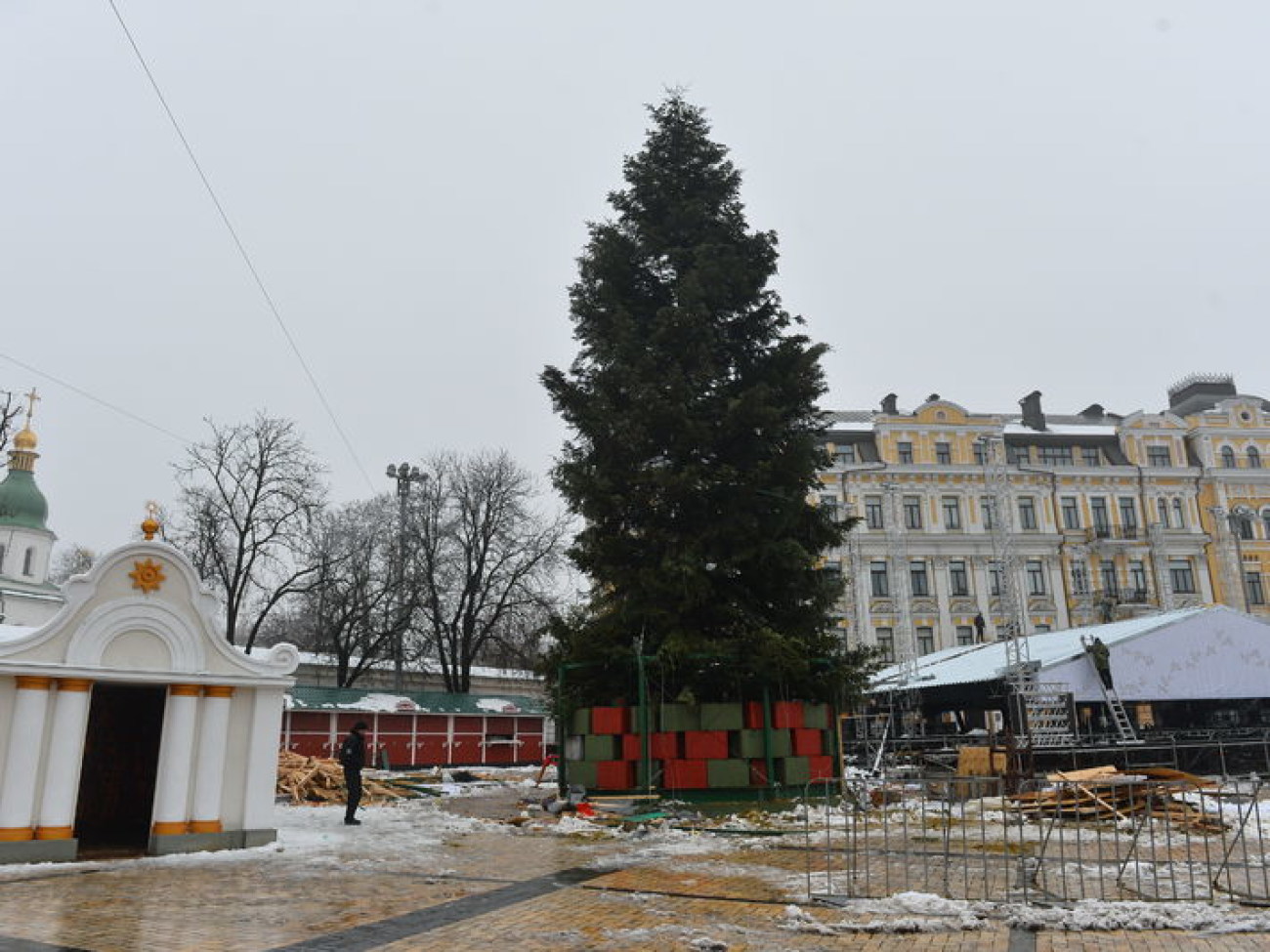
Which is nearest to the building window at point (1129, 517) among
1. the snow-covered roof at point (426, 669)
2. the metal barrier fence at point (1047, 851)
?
the snow-covered roof at point (426, 669)

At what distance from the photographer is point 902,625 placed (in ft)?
166

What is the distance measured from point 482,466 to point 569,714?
88.9ft

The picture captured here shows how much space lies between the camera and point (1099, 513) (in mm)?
53812

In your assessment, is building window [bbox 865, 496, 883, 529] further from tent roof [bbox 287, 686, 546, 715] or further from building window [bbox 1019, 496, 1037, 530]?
tent roof [bbox 287, 686, 546, 715]

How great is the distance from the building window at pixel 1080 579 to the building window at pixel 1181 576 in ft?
14.8

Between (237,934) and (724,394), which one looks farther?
(724,394)

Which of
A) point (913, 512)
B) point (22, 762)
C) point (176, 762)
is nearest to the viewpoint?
point (22, 762)

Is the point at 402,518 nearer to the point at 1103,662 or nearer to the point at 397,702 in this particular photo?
the point at 397,702

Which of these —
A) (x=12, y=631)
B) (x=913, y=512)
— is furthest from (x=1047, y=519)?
(x=12, y=631)

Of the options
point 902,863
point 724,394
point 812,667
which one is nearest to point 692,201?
point 724,394

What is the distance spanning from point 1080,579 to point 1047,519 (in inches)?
141

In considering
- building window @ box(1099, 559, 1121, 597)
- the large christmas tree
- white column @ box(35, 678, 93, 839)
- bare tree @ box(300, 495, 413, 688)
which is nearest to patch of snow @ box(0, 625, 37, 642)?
white column @ box(35, 678, 93, 839)

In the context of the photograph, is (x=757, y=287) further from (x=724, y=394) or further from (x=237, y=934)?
(x=237, y=934)

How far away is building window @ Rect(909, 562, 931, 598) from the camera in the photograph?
51.7 meters
